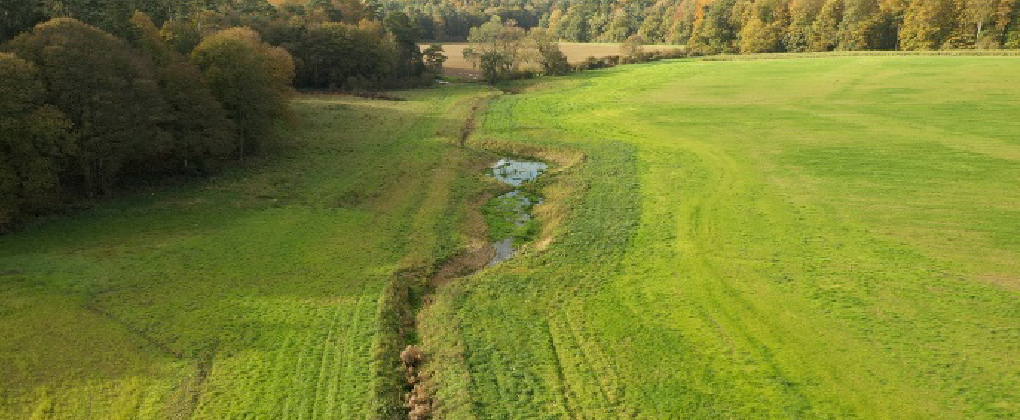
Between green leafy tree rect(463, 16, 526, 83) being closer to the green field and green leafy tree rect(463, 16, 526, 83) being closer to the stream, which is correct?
the green field

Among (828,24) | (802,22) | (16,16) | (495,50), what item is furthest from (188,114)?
(802,22)

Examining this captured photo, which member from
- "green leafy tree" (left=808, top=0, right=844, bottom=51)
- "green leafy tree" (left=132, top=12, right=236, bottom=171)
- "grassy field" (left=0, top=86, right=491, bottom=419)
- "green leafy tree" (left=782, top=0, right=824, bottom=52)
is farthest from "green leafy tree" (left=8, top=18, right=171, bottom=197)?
"green leafy tree" (left=782, top=0, right=824, bottom=52)

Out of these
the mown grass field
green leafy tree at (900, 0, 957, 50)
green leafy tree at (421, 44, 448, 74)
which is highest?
green leafy tree at (900, 0, 957, 50)

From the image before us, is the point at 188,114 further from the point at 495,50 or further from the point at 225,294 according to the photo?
the point at 495,50

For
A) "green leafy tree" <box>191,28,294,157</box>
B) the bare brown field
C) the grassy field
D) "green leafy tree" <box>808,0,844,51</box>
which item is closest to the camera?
the grassy field

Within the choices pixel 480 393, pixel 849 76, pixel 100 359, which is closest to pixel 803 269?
pixel 480 393

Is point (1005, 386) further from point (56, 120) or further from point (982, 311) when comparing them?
point (56, 120)
